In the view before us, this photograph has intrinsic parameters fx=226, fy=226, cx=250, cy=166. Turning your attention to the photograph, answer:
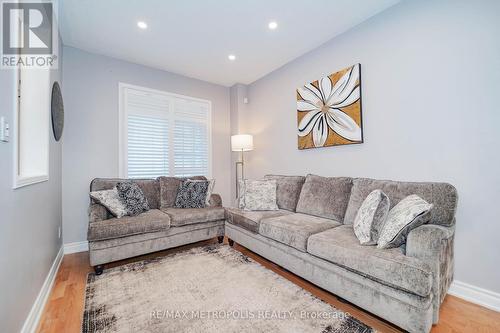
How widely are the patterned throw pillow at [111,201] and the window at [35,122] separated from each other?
574 millimetres

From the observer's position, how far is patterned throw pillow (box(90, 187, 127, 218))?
2584mm

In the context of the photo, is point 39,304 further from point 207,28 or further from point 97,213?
point 207,28

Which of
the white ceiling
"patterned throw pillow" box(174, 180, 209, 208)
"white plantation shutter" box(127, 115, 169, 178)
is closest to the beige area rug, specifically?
"patterned throw pillow" box(174, 180, 209, 208)

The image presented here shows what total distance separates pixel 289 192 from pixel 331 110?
1197 mm

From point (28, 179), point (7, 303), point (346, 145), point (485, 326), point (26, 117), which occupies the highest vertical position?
point (26, 117)

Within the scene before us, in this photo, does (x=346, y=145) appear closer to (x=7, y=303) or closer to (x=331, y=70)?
(x=331, y=70)

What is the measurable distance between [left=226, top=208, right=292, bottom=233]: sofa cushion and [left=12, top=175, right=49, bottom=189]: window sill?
1928 mm

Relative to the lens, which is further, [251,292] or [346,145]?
[346,145]

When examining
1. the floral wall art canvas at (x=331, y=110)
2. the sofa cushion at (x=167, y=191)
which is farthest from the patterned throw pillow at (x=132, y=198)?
the floral wall art canvas at (x=331, y=110)

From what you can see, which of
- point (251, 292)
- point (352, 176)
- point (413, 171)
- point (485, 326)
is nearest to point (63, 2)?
point (251, 292)

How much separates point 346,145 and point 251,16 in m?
1.84

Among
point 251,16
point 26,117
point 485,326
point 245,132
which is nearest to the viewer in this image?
point 485,326

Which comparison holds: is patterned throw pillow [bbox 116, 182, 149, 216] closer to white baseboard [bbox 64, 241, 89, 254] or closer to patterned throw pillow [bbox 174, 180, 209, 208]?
patterned throw pillow [bbox 174, 180, 209, 208]

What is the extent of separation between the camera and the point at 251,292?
1.91 meters
